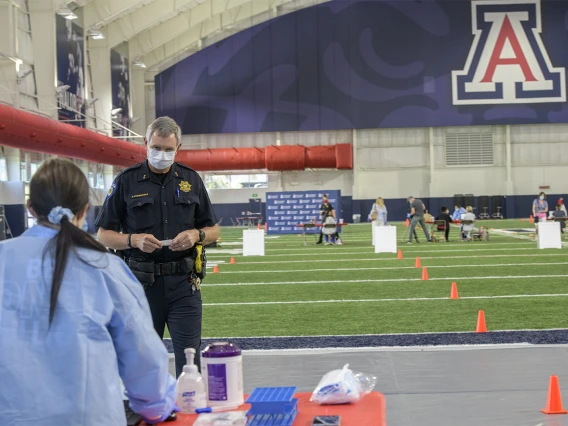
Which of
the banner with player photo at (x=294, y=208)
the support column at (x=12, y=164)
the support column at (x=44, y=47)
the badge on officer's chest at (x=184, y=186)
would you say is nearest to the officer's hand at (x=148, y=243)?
the badge on officer's chest at (x=184, y=186)

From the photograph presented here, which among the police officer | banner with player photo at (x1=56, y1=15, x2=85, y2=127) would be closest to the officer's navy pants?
the police officer

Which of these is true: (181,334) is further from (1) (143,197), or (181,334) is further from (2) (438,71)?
(2) (438,71)

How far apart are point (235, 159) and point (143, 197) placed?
4361 cm

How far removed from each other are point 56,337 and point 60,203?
40cm

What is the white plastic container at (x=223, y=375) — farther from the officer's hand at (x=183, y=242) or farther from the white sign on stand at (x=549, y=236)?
the white sign on stand at (x=549, y=236)

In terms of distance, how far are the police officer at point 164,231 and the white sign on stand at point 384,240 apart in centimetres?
1893

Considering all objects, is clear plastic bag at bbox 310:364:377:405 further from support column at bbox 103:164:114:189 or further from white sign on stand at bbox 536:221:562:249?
support column at bbox 103:164:114:189

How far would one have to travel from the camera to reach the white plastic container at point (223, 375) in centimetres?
349

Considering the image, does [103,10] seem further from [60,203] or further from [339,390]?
[60,203]

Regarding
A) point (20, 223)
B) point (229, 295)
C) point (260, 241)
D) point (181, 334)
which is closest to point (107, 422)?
point (181, 334)

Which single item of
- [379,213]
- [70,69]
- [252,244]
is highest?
[70,69]

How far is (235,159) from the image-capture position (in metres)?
48.7

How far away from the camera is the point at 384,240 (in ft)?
79.3

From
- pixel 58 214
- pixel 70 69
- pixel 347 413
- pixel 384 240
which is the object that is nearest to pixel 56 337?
pixel 58 214
